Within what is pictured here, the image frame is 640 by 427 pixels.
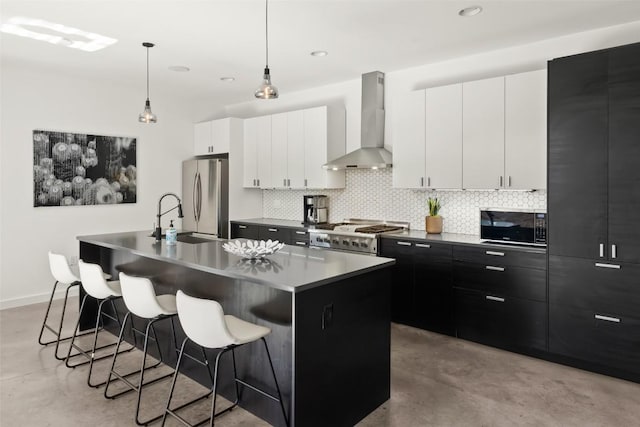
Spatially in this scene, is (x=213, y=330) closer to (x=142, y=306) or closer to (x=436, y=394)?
(x=142, y=306)

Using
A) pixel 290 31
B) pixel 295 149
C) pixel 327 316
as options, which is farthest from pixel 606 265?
pixel 295 149

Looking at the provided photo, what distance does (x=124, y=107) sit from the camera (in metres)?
5.90

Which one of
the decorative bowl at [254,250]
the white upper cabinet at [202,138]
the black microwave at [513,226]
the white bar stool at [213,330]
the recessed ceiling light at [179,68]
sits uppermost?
the recessed ceiling light at [179,68]

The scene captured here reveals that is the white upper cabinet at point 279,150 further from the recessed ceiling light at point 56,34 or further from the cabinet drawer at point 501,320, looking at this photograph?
the cabinet drawer at point 501,320

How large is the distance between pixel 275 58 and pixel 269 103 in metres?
2.02

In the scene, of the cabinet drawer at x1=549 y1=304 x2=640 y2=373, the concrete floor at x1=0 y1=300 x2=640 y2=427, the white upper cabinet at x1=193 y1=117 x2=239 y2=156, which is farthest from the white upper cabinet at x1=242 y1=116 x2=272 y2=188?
the cabinet drawer at x1=549 y1=304 x2=640 y2=373

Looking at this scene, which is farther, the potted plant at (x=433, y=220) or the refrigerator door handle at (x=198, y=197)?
the refrigerator door handle at (x=198, y=197)

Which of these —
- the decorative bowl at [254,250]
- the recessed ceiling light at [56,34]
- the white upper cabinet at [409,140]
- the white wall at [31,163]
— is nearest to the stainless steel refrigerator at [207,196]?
the white wall at [31,163]

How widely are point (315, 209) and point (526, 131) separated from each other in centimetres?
274

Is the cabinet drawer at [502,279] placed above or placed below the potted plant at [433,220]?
below

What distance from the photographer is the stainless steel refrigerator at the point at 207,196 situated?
6.14 m

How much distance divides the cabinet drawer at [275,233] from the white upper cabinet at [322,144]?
0.67 m

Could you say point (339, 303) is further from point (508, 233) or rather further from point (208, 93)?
point (208, 93)

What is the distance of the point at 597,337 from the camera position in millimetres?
3297
